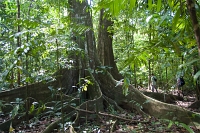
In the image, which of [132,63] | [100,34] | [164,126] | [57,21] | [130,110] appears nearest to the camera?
[132,63]

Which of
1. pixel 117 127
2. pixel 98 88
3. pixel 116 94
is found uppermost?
pixel 98 88

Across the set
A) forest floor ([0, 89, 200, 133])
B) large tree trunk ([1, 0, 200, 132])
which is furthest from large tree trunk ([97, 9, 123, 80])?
forest floor ([0, 89, 200, 133])

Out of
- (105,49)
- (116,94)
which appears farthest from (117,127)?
(105,49)

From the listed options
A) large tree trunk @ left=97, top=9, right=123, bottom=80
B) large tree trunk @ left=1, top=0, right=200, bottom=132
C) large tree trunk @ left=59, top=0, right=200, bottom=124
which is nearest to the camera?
large tree trunk @ left=59, top=0, right=200, bottom=124

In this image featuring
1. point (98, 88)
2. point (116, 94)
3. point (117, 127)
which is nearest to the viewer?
point (117, 127)

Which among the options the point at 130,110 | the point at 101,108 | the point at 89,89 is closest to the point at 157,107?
the point at 130,110

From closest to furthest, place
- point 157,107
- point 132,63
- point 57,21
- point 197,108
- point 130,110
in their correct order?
point 132,63
point 57,21
point 157,107
point 130,110
point 197,108

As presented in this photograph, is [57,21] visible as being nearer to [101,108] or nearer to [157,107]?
[101,108]

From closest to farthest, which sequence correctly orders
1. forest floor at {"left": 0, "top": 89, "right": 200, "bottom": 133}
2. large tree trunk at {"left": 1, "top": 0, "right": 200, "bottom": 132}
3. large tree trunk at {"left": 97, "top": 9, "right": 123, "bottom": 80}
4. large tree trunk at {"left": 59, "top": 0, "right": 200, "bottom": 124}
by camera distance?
forest floor at {"left": 0, "top": 89, "right": 200, "bottom": 133} < large tree trunk at {"left": 59, "top": 0, "right": 200, "bottom": 124} < large tree trunk at {"left": 1, "top": 0, "right": 200, "bottom": 132} < large tree trunk at {"left": 97, "top": 9, "right": 123, "bottom": 80}

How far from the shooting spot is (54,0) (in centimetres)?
385

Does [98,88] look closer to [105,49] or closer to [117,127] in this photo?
[117,127]

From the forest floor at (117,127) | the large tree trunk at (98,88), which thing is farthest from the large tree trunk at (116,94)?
the forest floor at (117,127)

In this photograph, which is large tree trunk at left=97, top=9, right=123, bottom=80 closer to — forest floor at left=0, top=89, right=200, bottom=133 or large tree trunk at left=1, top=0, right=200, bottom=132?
large tree trunk at left=1, top=0, right=200, bottom=132

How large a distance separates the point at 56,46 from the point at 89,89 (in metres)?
2.79
